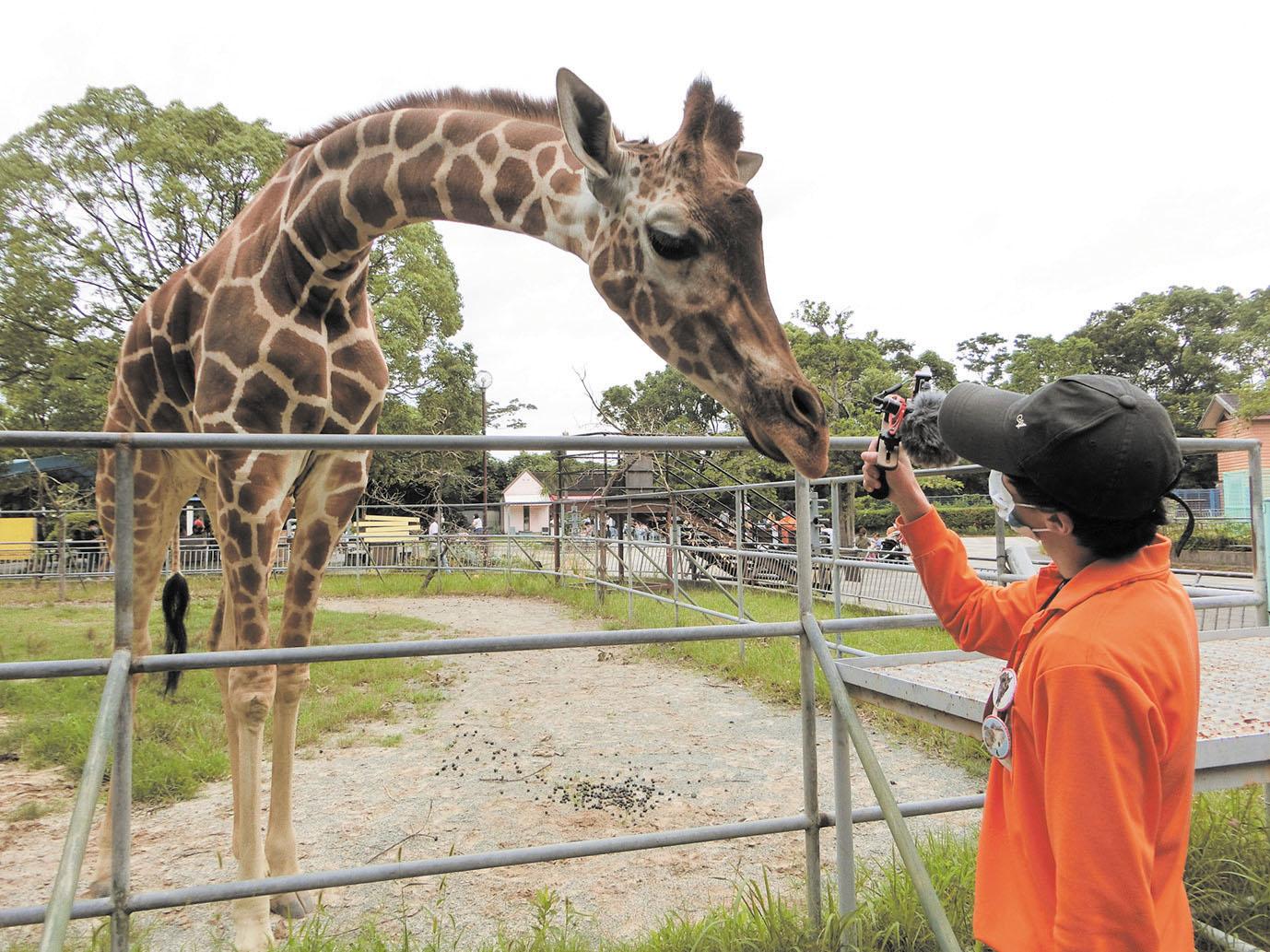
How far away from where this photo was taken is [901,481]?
138cm

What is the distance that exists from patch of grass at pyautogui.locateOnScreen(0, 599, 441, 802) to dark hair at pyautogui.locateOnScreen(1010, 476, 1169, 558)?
11.9 ft

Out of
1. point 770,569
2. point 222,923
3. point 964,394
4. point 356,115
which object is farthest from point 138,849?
point 770,569

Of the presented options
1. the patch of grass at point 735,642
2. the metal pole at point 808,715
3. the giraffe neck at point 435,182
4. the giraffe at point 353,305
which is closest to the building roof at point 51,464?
the patch of grass at point 735,642

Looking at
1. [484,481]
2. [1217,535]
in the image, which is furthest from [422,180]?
[1217,535]

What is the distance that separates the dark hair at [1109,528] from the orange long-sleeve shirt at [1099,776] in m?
0.02

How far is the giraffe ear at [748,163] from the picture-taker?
2559mm

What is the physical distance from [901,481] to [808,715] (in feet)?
2.56

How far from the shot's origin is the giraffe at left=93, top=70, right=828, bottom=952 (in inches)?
71.2

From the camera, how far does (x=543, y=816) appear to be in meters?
3.48

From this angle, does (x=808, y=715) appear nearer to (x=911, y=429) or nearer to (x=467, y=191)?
(x=911, y=429)

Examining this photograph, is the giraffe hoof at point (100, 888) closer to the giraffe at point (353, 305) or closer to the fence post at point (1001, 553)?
the giraffe at point (353, 305)

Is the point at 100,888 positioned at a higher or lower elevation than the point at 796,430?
lower

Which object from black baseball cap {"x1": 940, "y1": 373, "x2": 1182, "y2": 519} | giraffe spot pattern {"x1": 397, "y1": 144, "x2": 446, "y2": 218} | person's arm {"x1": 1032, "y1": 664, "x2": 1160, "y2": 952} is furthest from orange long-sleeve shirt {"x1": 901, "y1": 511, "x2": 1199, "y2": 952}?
giraffe spot pattern {"x1": 397, "y1": 144, "x2": 446, "y2": 218}

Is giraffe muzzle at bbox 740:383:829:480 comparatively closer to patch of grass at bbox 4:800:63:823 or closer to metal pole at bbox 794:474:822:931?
metal pole at bbox 794:474:822:931
